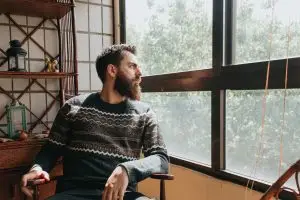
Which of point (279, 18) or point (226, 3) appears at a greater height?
point (226, 3)

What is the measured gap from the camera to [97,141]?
1514 mm

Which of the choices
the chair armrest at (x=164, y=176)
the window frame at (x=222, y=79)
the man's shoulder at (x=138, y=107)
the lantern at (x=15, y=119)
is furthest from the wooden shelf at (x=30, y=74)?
the chair armrest at (x=164, y=176)

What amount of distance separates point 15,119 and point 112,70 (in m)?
0.96

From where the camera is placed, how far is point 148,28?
2318mm

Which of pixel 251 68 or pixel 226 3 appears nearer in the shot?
pixel 251 68

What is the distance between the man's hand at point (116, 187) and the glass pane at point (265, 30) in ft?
2.81

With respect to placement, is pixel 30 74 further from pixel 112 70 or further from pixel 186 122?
pixel 186 122

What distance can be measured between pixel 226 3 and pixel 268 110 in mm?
623

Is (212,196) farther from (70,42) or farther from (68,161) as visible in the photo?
(70,42)

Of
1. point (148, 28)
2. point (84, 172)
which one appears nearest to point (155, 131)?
point (84, 172)

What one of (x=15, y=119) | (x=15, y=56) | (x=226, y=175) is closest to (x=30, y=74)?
(x=15, y=56)

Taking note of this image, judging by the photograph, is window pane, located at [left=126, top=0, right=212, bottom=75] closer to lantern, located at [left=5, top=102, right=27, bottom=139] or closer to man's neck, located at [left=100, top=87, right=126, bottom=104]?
man's neck, located at [left=100, top=87, right=126, bottom=104]

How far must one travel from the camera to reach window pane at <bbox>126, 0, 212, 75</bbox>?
176cm

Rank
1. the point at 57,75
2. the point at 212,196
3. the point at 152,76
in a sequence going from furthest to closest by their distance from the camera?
the point at 152,76
the point at 57,75
the point at 212,196
